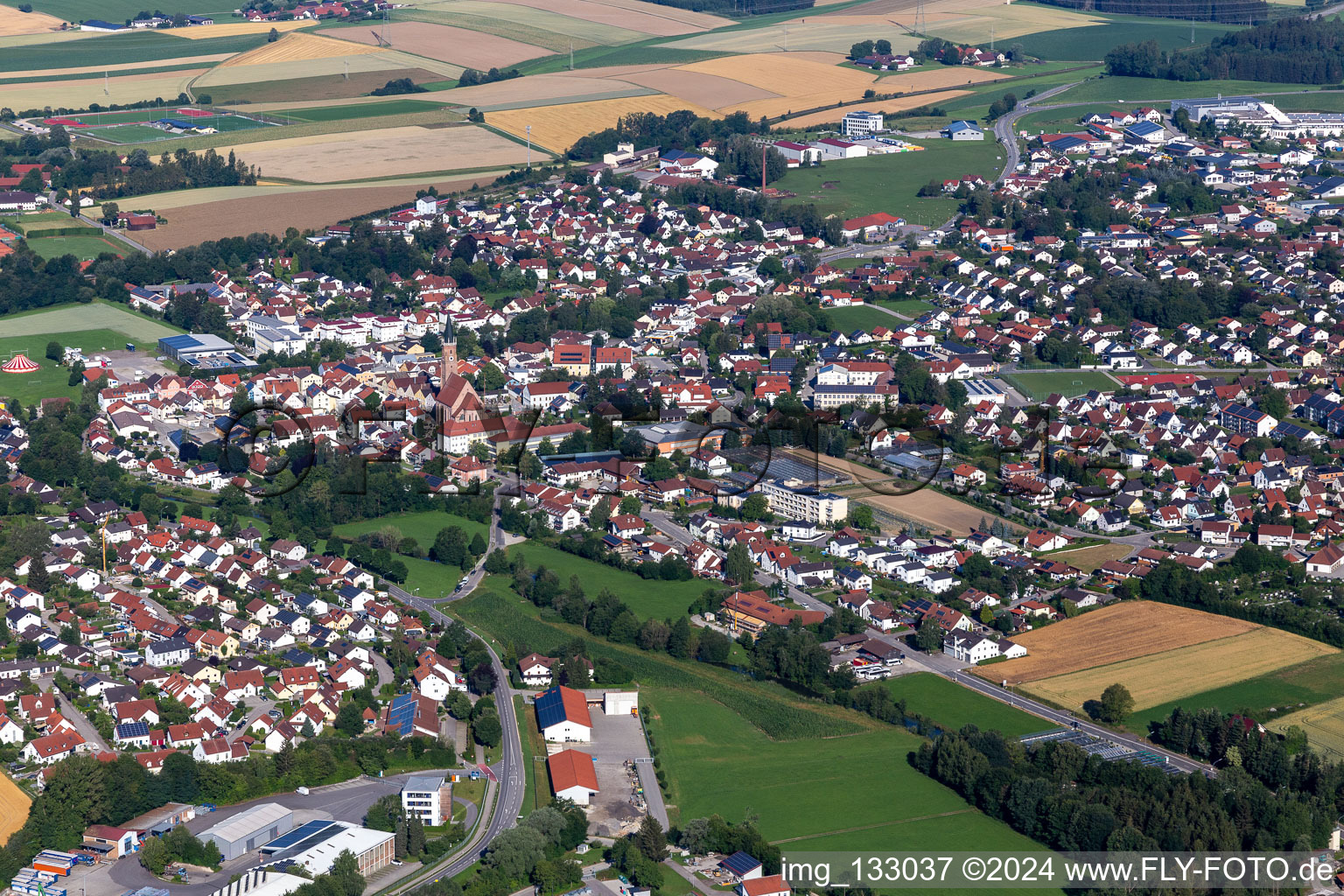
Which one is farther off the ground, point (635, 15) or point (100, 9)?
point (100, 9)

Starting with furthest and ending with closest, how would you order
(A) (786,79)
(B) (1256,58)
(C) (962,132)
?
(B) (1256,58) < (A) (786,79) < (C) (962,132)

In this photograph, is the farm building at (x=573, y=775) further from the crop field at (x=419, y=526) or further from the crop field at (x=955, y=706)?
the crop field at (x=419, y=526)

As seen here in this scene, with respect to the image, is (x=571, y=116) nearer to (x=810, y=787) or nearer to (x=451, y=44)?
(x=451, y=44)

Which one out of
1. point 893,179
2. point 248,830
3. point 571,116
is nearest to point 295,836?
point 248,830

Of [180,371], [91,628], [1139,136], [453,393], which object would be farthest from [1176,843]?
[1139,136]

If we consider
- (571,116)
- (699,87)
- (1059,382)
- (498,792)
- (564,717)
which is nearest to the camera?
(498,792)

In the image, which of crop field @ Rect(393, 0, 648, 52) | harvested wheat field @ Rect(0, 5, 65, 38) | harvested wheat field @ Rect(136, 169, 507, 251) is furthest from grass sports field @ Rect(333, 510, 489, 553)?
harvested wheat field @ Rect(0, 5, 65, 38)

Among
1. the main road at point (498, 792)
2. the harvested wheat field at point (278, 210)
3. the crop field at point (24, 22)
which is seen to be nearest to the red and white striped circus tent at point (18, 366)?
the harvested wheat field at point (278, 210)
